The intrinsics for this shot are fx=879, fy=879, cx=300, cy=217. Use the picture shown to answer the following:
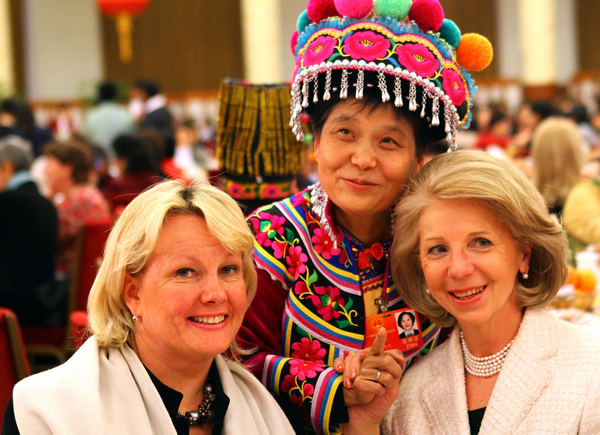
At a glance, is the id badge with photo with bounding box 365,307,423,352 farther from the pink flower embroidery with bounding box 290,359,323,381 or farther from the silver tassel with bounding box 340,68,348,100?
the silver tassel with bounding box 340,68,348,100

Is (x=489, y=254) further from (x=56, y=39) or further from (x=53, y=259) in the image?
(x=56, y=39)

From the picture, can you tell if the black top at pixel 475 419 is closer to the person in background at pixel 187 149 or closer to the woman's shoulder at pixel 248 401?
the woman's shoulder at pixel 248 401

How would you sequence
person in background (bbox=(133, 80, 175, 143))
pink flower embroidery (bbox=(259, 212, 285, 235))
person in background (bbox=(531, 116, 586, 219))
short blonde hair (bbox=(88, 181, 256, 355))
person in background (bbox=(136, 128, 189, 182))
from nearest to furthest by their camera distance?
short blonde hair (bbox=(88, 181, 256, 355)) < pink flower embroidery (bbox=(259, 212, 285, 235)) < person in background (bbox=(531, 116, 586, 219)) < person in background (bbox=(136, 128, 189, 182)) < person in background (bbox=(133, 80, 175, 143))

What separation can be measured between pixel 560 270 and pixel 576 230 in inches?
104

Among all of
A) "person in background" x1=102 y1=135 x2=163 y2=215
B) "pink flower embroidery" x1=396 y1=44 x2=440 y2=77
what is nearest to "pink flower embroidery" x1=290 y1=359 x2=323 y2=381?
"pink flower embroidery" x1=396 y1=44 x2=440 y2=77

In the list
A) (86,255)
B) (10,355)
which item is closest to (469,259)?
(10,355)

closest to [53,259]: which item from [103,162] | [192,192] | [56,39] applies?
[192,192]

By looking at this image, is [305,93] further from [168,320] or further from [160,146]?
[160,146]

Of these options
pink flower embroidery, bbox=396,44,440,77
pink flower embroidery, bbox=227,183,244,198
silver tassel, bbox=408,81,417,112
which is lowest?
pink flower embroidery, bbox=227,183,244,198

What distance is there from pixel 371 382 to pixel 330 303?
25cm

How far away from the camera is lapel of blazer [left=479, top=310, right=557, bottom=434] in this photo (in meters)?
1.77

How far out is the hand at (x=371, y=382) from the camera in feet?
5.81

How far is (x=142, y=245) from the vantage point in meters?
1.66

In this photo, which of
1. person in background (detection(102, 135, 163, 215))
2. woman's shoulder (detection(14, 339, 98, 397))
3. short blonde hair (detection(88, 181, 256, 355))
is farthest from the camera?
person in background (detection(102, 135, 163, 215))
